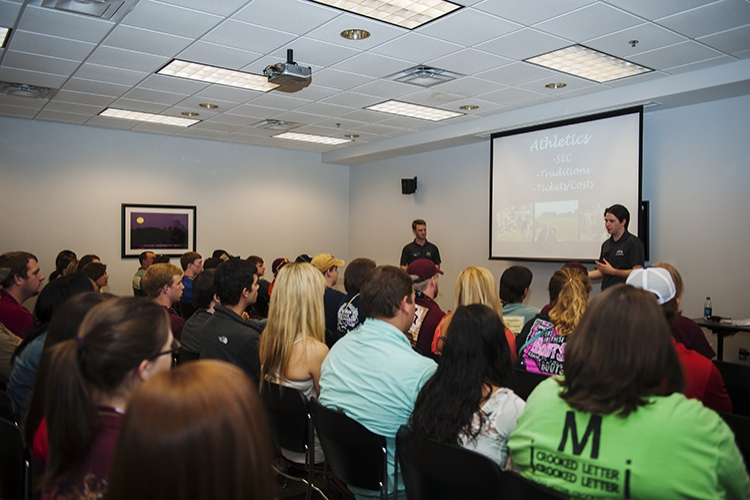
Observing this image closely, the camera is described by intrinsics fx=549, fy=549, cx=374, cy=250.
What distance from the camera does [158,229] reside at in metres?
8.70

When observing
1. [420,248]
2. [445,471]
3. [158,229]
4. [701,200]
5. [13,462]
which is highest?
[701,200]

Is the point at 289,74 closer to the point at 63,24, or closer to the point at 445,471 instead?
the point at 63,24

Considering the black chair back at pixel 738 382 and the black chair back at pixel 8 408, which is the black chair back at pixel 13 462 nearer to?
the black chair back at pixel 8 408

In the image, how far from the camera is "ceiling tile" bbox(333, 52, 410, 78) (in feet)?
16.4

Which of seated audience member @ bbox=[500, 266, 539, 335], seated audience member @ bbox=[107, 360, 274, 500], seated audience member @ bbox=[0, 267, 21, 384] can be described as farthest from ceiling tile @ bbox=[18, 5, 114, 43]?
seated audience member @ bbox=[107, 360, 274, 500]

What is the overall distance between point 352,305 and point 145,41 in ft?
9.51

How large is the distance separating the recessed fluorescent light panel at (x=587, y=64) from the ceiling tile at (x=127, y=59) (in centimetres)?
344

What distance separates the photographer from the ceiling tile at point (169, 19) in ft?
13.0

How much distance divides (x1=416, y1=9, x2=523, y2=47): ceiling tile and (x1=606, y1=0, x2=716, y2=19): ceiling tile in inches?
29.6

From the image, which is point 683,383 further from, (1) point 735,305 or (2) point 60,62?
(2) point 60,62

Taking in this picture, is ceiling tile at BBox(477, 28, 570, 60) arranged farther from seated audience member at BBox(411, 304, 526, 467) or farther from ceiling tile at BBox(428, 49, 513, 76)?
seated audience member at BBox(411, 304, 526, 467)

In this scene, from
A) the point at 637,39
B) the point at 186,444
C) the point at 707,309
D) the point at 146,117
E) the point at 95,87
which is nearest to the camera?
the point at 186,444

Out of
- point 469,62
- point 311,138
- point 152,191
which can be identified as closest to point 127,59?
point 469,62

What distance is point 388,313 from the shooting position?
237 centimetres
